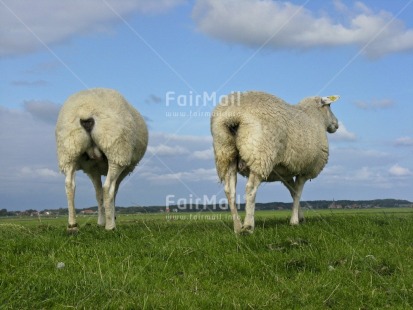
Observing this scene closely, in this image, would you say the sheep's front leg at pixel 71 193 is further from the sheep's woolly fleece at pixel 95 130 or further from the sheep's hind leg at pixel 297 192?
the sheep's hind leg at pixel 297 192

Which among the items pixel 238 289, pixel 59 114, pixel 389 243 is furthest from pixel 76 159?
pixel 389 243

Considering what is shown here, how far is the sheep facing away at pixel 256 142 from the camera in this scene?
11453mm

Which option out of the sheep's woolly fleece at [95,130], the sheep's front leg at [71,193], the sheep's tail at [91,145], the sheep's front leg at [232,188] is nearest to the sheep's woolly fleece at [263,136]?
the sheep's front leg at [232,188]

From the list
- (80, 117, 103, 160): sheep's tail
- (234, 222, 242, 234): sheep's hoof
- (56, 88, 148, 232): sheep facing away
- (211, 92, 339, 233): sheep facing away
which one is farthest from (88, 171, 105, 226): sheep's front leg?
(234, 222, 242, 234): sheep's hoof

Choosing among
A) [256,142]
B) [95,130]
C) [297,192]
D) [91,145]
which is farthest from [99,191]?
[297,192]

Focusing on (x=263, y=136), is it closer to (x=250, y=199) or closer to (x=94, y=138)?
(x=250, y=199)

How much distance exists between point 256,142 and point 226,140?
29.5 inches

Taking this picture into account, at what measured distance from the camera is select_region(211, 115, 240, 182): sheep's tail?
1177 cm

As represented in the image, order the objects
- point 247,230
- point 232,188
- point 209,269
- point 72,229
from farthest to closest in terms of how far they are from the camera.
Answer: point 72,229
point 232,188
point 247,230
point 209,269

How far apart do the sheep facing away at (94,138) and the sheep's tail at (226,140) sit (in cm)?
227

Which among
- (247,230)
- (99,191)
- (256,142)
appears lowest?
(247,230)

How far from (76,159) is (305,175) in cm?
585

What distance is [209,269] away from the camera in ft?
27.5

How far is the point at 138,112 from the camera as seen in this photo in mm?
14875
